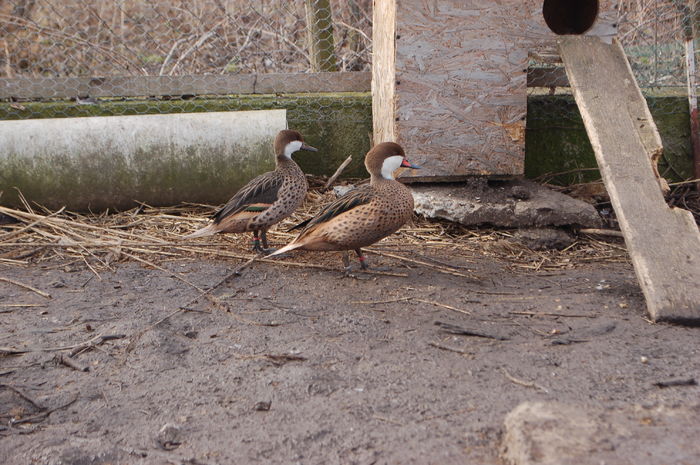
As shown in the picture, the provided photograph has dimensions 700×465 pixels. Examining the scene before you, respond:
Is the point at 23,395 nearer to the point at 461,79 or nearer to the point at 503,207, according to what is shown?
the point at 503,207

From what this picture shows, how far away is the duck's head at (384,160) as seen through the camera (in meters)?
3.48

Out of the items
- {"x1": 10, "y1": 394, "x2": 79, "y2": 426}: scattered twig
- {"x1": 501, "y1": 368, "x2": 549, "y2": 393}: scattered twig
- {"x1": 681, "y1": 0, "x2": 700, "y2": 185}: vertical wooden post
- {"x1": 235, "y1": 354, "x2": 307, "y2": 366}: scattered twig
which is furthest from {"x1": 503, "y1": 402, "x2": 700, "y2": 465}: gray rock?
{"x1": 681, "y1": 0, "x2": 700, "y2": 185}: vertical wooden post

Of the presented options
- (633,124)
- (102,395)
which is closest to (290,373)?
Answer: (102,395)

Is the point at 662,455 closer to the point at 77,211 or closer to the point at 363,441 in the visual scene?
the point at 363,441

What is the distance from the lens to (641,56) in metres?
5.27

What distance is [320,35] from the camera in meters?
5.25

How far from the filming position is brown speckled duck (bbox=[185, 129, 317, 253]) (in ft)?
12.1

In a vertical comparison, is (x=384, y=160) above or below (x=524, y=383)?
above

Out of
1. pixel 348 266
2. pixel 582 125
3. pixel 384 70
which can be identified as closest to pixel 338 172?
pixel 384 70

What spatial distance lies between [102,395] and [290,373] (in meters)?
0.62

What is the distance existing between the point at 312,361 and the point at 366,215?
99 centimetres

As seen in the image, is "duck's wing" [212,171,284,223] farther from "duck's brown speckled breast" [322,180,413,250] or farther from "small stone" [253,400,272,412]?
"small stone" [253,400,272,412]

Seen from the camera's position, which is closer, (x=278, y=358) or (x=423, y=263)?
(x=278, y=358)

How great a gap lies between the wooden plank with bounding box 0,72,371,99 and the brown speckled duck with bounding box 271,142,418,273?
5.13ft
